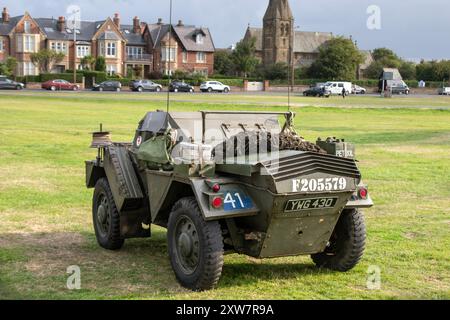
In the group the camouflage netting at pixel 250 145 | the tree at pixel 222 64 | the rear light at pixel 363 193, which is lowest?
the rear light at pixel 363 193

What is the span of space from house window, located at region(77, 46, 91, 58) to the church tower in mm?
40735

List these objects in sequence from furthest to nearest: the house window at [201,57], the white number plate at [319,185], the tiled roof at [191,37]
Answer: the house window at [201,57]
the tiled roof at [191,37]
the white number plate at [319,185]

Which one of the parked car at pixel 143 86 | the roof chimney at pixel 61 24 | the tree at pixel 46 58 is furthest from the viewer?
the roof chimney at pixel 61 24

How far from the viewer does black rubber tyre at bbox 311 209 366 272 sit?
7527mm

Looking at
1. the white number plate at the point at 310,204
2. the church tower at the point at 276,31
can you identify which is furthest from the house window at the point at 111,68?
the white number plate at the point at 310,204

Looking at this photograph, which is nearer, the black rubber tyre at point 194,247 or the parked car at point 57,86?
the black rubber tyre at point 194,247

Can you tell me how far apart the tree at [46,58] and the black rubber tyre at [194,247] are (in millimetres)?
89191

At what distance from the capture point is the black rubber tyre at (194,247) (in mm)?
6645

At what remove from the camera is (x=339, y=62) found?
334 feet

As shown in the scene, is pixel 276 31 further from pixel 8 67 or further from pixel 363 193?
pixel 363 193

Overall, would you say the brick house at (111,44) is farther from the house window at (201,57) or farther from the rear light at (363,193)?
the rear light at (363,193)

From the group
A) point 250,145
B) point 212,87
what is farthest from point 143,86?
point 250,145

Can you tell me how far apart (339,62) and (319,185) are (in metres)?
97.7

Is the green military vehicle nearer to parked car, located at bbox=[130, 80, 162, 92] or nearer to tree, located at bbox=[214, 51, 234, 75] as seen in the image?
parked car, located at bbox=[130, 80, 162, 92]
